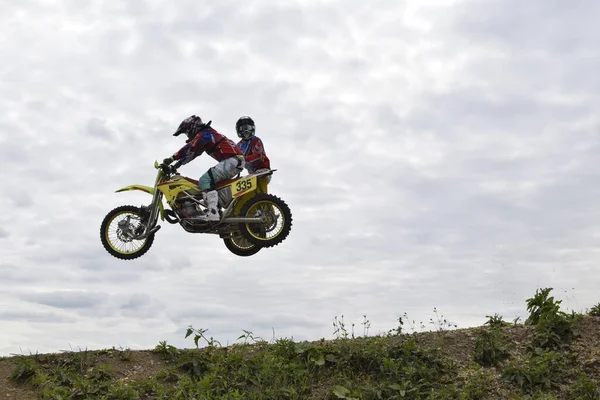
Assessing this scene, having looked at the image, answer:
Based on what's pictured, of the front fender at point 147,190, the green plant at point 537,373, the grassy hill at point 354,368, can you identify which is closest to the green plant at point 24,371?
the grassy hill at point 354,368

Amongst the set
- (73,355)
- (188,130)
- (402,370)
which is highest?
(188,130)

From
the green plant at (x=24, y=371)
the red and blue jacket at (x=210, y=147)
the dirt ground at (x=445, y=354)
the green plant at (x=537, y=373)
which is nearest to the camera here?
the green plant at (x=537, y=373)

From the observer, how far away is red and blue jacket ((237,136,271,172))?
11.4 metres

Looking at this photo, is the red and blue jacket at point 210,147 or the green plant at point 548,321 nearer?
the green plant at point 548,321

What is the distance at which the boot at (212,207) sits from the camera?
1087 centimetres

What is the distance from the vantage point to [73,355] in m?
10.0

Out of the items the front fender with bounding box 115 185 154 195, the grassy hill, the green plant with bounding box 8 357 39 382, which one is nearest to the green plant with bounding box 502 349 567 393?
the grassy hill

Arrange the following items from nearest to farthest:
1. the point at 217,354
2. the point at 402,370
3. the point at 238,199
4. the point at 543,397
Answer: the point at 543,397 → the point at 402,370 → the point at 217,354 → the point at 238,199

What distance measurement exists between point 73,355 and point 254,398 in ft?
11.1

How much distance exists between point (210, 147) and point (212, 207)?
1.12 metres

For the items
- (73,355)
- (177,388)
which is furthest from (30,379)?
(177,388)

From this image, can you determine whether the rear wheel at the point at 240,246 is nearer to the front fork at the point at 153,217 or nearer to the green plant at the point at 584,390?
the front fork at the point at 153,217

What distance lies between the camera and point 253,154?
1138 centimetres

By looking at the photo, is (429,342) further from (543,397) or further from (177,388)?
(177,388)
